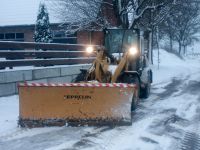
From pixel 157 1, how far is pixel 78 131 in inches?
580

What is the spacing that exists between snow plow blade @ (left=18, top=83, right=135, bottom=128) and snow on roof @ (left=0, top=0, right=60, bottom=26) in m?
16.5

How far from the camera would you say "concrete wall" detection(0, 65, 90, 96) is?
11.4m

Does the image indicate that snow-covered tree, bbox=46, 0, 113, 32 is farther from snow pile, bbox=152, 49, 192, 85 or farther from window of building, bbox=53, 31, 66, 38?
snow pile, bbox=152, 49, 192, 85

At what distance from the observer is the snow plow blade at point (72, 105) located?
27.4 feet

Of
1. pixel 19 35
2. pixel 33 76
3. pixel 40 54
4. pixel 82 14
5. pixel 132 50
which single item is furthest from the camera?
pixel 19 35

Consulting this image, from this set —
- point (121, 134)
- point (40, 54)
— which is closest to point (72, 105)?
point (121, 134)

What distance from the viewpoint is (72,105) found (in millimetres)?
8398

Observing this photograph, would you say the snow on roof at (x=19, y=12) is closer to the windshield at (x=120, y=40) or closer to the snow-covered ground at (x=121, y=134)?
the windshield at (x=120, y=40)

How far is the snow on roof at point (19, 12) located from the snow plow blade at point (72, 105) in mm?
16483

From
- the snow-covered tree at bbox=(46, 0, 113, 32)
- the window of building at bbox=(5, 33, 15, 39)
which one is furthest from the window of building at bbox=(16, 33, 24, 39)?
the snow-covered tree at bbox=(46, 0, 113, 32)

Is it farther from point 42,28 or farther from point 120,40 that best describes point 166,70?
point 120,40

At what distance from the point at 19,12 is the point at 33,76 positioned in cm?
1480

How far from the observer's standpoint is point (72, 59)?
1589 centimetres

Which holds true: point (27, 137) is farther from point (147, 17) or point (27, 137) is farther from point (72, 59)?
point (147, 17)
